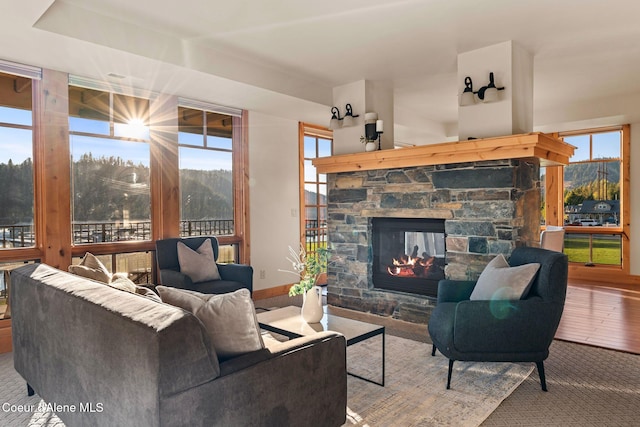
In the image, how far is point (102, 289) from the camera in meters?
1.85

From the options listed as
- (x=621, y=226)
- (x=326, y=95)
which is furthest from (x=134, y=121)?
(x=621, y=226)

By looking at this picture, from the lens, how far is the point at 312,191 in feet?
20.1

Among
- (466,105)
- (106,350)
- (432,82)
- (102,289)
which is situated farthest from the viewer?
(432,82)

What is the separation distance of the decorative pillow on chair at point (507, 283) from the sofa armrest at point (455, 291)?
277 millimetres

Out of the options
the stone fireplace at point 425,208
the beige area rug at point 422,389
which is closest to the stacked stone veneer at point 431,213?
the stone fireplace at point 425,208

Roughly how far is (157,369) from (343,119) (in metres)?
3.76

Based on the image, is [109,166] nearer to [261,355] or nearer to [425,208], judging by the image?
[425,208]

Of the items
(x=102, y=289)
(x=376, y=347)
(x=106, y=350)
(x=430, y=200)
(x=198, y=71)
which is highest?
(x=198, y=71)

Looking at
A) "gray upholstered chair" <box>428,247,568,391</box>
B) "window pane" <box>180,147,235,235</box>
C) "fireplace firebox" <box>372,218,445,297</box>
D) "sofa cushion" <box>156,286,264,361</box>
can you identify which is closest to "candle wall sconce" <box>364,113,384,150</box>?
"fireplace firebox" <box>372,218,445,297</box>

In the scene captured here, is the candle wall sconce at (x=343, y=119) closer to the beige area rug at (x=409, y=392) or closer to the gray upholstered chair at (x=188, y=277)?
the gray upholstered chair at (x=188, y=277)

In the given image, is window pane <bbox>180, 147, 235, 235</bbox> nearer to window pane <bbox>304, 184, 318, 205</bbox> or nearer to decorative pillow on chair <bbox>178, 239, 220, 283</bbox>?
decorative pillow on chair <bbox>178, 239, 220, 283</bbox>

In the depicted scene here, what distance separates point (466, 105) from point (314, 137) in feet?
9.26

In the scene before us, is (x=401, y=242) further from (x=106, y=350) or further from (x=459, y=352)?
(x=106, y=350)

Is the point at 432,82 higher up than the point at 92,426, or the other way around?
the point at 432,82
